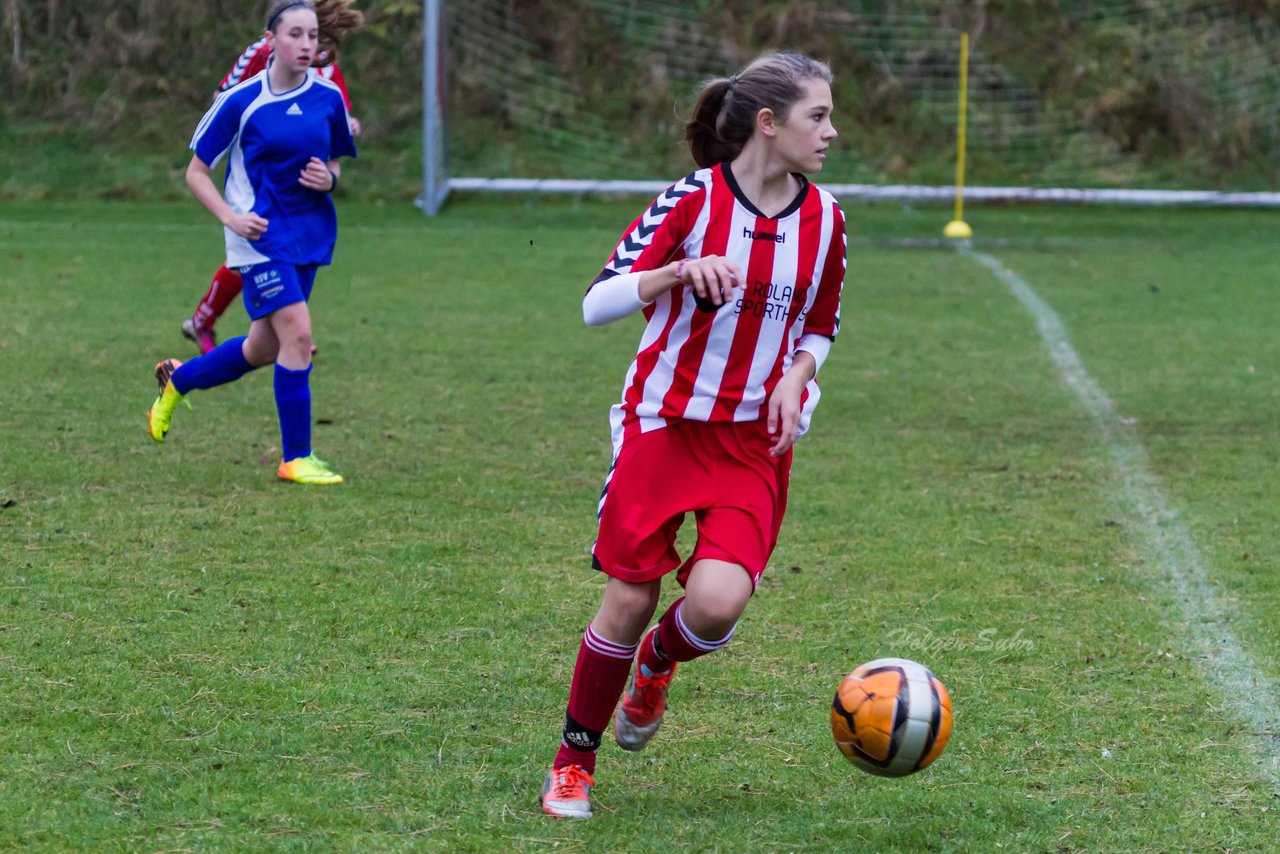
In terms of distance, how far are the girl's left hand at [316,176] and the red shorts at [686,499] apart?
3.19 metres

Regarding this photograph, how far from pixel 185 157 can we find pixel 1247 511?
15318 millimetres

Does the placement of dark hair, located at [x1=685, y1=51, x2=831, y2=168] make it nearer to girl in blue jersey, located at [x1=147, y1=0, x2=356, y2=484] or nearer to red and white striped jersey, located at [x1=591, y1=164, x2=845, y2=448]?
red and white striped jersey, located at [x1=591, y1=164, x2=845, y2=448]

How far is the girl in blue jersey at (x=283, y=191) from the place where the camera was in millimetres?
6184

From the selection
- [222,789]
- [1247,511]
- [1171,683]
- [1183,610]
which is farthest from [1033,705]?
[1247,511]

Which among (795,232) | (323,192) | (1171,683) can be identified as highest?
(795,232)

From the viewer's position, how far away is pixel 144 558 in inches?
203

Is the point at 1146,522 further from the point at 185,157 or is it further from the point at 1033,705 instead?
the point at 185,157

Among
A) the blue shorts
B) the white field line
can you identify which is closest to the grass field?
the white field line

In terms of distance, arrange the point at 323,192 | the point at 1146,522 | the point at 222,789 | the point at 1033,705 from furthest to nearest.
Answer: the point at 323,192, the point at 1146,522, the point at 1033,705, the point at 222,789

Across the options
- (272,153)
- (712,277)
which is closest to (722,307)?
(712,277)

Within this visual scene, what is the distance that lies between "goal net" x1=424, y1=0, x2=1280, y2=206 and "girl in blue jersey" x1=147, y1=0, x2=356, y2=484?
38.9ft

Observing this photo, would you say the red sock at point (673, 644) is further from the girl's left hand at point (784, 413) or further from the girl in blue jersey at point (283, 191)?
the girl in blue jersey at point (283, 191)

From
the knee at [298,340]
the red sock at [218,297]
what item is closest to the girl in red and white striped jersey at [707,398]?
the knee at [298,340]

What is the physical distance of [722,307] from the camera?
136 inches
